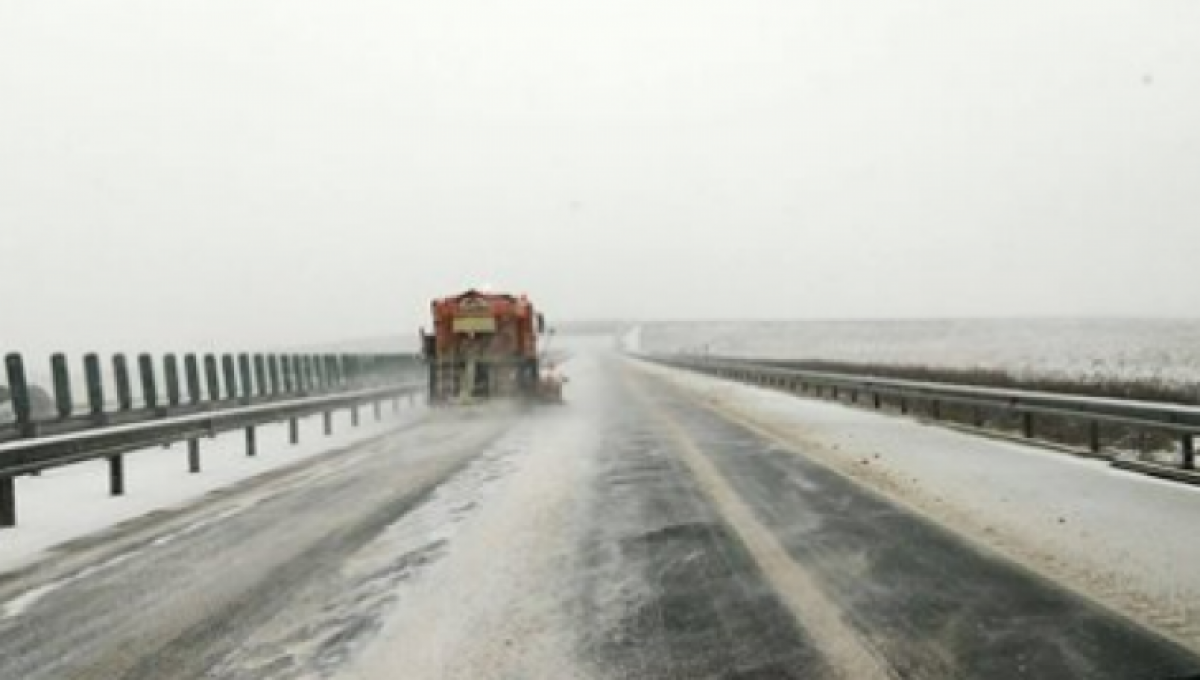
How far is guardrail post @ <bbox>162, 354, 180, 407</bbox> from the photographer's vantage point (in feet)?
62.6

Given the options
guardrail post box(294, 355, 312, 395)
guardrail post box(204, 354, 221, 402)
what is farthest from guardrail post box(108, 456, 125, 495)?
guardrail post box(294, 355, 312, 395)

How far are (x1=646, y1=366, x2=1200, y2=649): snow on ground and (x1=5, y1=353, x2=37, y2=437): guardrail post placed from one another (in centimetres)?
1056

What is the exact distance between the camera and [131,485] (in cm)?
1207

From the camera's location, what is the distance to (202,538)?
806 cm

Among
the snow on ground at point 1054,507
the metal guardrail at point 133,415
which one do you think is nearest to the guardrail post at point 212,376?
the metal guardrail at point 133,415

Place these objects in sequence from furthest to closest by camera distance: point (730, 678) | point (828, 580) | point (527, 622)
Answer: point (828, 580) → point (527, 622) → point (730, 678)

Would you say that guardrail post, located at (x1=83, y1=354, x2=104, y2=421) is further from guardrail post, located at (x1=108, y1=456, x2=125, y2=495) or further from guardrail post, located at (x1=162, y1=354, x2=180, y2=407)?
guardrail post, located at (x1=108, y1=456, x2=125, y2=495)

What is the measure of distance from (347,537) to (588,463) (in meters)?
4.93

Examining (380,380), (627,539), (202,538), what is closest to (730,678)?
(627,539)

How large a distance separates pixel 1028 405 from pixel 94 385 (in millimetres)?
14601

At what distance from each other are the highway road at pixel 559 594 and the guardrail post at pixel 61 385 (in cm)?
621

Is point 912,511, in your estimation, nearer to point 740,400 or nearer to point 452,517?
point 452,517

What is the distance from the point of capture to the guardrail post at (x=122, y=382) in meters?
17.3

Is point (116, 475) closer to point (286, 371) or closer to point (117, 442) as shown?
point (117, 442)
